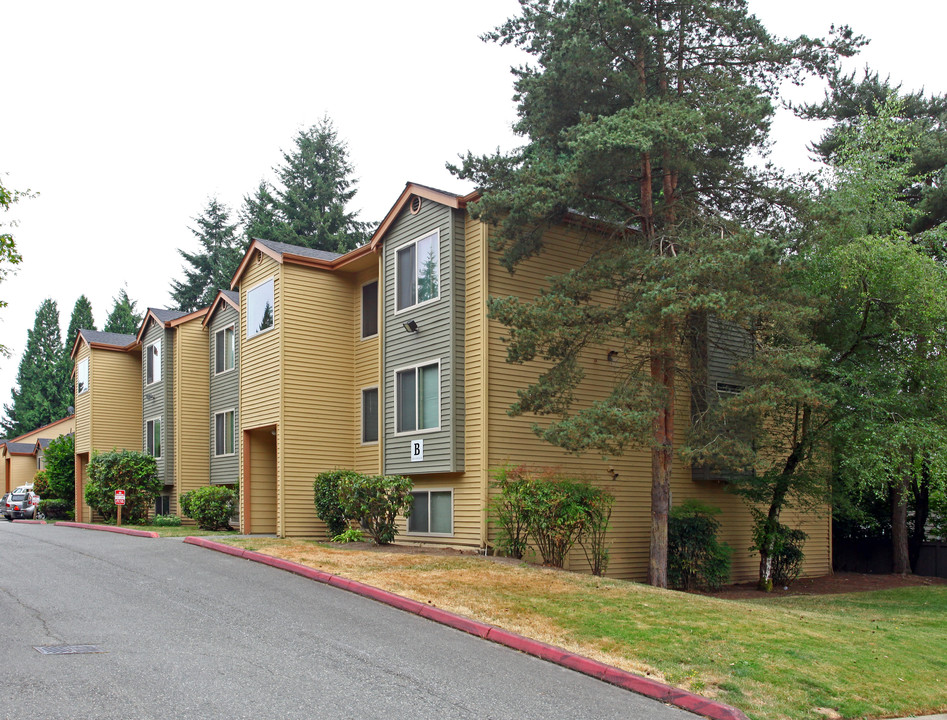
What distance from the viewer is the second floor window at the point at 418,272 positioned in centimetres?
1898

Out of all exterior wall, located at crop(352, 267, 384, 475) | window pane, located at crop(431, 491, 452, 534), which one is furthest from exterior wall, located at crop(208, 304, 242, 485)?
window pane, located at crop(431, 491, 452, 534)

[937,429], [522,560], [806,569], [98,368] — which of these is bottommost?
[806,569]

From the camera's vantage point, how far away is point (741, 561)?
70.9ft

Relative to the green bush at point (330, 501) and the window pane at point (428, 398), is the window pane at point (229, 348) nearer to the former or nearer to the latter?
the green bush at point (330, 501)

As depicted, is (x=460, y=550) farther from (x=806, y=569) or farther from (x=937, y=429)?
(x=806, y=569)

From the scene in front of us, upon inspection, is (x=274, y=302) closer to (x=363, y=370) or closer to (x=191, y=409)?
(x=363, y=370)

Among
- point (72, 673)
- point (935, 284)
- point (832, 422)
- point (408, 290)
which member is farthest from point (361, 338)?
point (72, 673)

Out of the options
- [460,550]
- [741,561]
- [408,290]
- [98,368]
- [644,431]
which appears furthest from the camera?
[98,368]

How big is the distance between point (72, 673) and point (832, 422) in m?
14.8

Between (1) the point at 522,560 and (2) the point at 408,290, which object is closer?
(1) the point at 522,560

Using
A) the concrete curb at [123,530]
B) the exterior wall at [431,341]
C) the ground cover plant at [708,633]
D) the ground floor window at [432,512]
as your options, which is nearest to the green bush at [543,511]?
Answer: the ground cover plant at [708,633]

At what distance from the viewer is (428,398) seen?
61.9 feet

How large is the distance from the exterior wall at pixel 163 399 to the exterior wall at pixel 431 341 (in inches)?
536

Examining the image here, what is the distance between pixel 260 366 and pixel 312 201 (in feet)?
104
